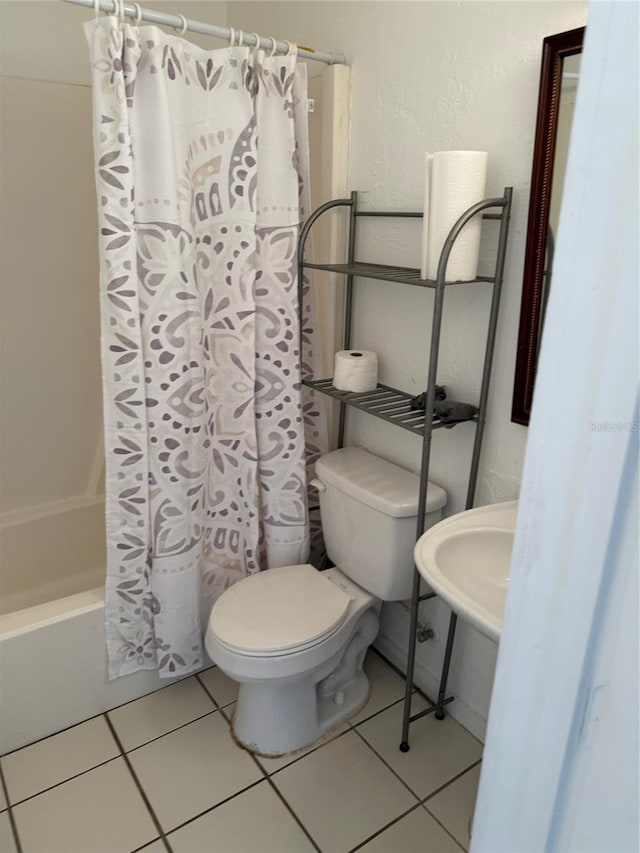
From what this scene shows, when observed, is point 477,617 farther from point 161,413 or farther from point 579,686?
point 161,413

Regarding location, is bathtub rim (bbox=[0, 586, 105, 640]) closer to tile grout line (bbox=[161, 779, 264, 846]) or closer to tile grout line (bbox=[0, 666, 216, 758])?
tile grout line (bbox=[0, 666, 216, 758])

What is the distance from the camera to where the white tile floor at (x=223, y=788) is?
1491 mm

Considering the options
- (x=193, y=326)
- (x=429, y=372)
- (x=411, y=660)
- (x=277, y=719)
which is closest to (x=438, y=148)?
(x=429, y=372)

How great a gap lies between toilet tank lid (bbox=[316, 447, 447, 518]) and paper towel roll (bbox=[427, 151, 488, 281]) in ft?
1.95

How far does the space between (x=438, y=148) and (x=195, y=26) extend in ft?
2.19

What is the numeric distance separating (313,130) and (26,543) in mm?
1808

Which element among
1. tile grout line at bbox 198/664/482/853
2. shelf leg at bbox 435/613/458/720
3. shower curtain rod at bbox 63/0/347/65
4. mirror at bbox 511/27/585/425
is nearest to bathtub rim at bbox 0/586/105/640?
tile grout line at bbox 198/664/482/853

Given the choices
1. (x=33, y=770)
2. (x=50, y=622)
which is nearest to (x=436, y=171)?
(x=50, y=622)

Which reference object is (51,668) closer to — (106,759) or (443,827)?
(106,759)

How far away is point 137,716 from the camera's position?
1.84 m

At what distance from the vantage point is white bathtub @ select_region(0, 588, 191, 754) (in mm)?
1634

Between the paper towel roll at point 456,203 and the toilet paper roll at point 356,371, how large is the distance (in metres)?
0.40

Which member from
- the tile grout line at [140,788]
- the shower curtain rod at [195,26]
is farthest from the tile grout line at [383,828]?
the shower curtain rod at [195,26]

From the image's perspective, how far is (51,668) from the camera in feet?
5.57
